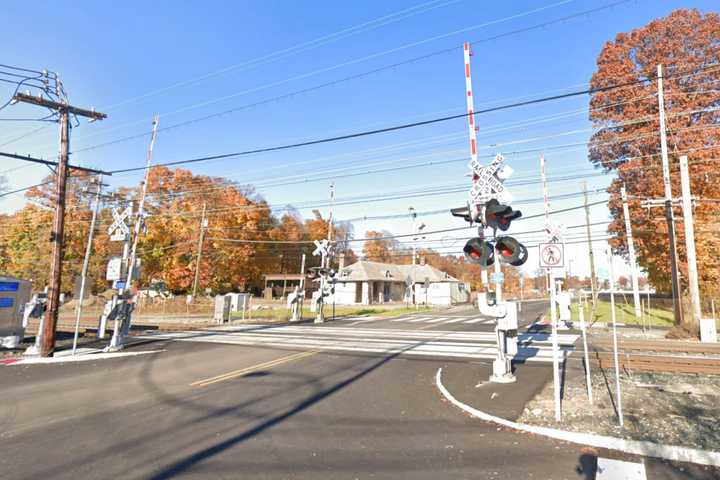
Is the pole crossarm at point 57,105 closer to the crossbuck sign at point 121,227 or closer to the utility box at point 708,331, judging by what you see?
the crossbuck sign at point 121,227

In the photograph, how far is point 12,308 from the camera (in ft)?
47.0

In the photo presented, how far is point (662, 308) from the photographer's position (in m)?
29.2

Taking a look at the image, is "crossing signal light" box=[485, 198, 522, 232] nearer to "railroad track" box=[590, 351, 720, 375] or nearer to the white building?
"railroad track" box=[590, 351, 720, 375]

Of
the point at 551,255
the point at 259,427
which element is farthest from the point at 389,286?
the point at 259,427

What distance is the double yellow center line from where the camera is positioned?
336 inches

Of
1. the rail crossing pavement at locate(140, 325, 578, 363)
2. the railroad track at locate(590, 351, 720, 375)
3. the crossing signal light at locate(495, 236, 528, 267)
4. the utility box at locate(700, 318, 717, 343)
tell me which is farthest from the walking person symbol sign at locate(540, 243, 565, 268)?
the utility box at locate(700, 318, 717, 343)

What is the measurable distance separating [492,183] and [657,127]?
844 inches

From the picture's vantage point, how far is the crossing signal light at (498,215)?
762 cm

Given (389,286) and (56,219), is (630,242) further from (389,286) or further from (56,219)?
(389,286)

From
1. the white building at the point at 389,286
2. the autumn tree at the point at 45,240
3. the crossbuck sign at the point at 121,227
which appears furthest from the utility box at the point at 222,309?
the autumn tree at the point at 45,240

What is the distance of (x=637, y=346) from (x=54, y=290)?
19.2m

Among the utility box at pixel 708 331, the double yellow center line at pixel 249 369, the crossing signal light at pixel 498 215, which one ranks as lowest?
the double yellow center line at pixel 249 369

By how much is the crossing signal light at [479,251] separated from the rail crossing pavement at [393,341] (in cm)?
419

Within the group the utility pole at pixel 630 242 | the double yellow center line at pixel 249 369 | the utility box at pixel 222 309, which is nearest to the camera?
the double yellow center line at pixel 249 369
